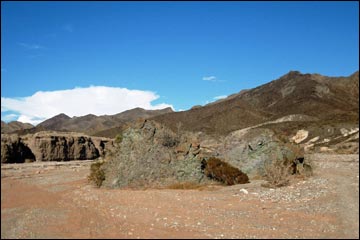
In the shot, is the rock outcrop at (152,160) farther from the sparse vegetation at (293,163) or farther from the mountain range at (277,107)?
the mountain range at (277,107)

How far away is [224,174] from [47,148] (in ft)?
118

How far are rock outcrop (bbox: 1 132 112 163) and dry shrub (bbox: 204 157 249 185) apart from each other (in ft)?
80.0

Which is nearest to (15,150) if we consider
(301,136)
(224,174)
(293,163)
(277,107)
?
(224,174)

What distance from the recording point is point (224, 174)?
18.1 metres

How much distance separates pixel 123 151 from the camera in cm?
1816

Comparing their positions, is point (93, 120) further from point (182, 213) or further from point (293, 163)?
point (182, 213)

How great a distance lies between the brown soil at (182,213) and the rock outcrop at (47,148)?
29.3m

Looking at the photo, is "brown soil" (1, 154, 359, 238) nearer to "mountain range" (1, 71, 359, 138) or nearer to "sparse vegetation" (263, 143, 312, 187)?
"sparse vegetation" (263, 143, 312, 187)

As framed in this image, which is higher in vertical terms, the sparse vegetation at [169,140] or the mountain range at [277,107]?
the mountain range at [277,107]

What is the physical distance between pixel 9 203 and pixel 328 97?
379 feet

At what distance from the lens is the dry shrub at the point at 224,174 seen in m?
17.9

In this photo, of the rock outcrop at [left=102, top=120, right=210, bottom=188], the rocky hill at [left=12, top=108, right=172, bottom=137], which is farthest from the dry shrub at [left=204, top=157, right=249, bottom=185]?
the rocky hill at [left=12, top=108, right=172, bottom=137]

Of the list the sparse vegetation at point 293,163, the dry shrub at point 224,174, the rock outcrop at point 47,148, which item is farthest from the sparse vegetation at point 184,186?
the rock outcrop at point 47,148

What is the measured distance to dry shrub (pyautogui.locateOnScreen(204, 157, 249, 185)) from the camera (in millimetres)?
17906
